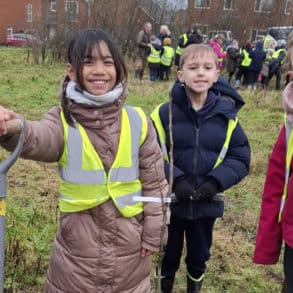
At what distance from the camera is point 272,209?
86.3 inches

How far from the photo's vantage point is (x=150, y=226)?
213 centimetres

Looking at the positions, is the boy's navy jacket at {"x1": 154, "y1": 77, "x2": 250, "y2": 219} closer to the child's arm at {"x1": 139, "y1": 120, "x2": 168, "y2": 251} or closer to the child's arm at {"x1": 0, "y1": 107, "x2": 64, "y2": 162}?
the child's arm at {"x1": 139, "y1": 120, "x2": 168, "y2": 251}


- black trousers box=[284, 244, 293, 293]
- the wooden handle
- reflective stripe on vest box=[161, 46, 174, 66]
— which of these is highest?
the wooden handle

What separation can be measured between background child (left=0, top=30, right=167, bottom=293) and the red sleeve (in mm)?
503

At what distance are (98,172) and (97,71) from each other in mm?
426

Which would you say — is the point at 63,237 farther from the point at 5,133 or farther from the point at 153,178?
the point at 5,133

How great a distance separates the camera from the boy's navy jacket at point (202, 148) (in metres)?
2.68

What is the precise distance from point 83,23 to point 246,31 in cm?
995

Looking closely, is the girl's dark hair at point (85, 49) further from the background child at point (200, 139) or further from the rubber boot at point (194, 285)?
the rubber boot at point (194, 285)

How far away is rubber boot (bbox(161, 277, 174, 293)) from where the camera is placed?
3.09 metres

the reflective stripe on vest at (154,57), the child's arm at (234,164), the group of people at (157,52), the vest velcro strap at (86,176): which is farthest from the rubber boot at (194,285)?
the reflective stripe on vest at (154,57)

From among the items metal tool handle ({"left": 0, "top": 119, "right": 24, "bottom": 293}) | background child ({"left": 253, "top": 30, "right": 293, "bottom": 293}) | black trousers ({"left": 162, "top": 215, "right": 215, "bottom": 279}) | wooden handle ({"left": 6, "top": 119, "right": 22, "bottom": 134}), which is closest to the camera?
metal tool handle ({"left": 0, "top": 119, "right": 24, "bottom": 293})

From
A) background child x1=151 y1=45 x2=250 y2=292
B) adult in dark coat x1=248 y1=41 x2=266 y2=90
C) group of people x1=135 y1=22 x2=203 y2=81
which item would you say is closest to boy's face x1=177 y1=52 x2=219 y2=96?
background child x1=151 y1=45 x2=250 y2=292

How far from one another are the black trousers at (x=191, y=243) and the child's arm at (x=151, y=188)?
26.9 inches
